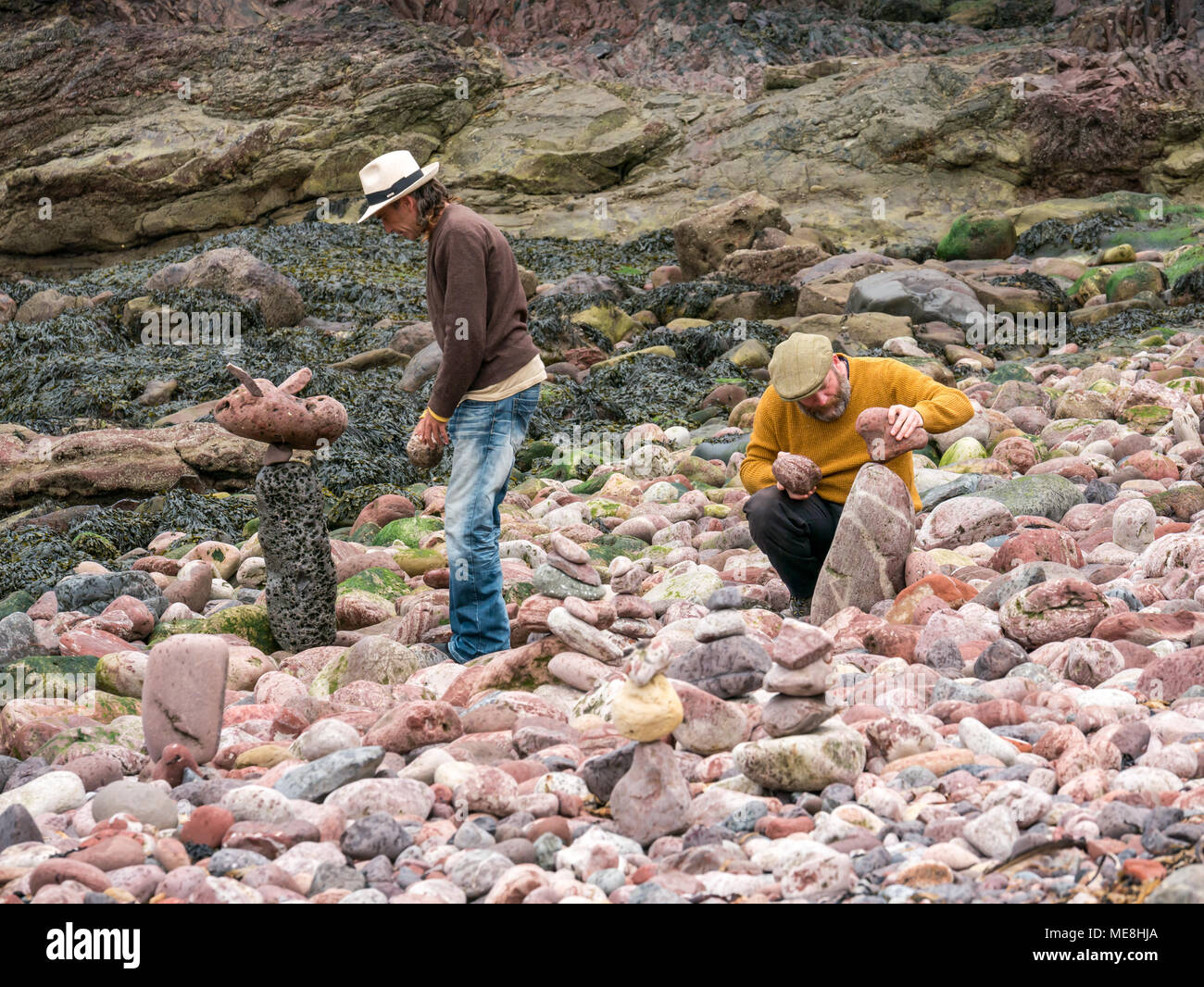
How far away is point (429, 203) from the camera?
17.1ft

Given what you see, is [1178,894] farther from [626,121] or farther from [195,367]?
[626,121]

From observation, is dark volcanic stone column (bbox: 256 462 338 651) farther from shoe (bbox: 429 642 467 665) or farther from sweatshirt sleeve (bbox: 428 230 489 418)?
sweatshirt sleeve (bbox: 428 230 489 418)

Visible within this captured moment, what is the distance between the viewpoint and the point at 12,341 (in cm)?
1470

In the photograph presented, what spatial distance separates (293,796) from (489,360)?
2322mm

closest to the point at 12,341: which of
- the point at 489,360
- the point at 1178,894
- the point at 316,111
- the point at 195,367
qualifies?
the point at 195,367

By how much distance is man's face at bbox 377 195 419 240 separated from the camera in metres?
5.19

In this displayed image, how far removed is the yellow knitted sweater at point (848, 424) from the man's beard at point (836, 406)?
32 millimetres

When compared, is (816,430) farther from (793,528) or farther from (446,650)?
(446,650)

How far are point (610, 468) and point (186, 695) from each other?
581cm

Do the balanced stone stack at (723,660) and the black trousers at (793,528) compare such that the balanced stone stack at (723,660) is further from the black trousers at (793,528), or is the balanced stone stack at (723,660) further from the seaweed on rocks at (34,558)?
the seaweed on rocks at (34,558)

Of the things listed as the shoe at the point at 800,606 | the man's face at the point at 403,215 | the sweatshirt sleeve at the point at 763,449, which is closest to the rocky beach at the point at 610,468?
the shoe at the point at 800,606

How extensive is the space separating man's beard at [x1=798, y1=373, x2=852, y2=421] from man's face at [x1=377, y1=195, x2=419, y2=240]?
→ 185 cm

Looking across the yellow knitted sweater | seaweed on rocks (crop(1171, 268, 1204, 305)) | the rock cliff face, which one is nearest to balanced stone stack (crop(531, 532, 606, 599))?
the yellow knitted sweater

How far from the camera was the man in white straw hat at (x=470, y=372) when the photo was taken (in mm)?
5105
